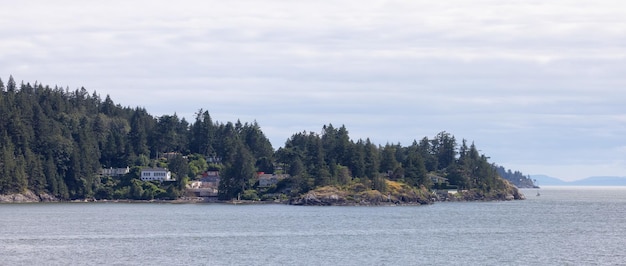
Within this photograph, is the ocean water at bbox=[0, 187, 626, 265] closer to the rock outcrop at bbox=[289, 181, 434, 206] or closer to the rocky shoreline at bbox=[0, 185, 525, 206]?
the rock outcrop at bbox=[289, 181, 434, 206]

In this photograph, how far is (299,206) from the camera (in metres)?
173

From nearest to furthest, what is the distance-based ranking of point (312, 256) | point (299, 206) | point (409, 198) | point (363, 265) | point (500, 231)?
point (363, 265), point (312, 256), point (500, 231), point (299, 206), point (409, 198)

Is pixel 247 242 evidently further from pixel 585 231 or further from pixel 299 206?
pixel 299 206

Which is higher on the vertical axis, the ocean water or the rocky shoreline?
the rocky shoreline

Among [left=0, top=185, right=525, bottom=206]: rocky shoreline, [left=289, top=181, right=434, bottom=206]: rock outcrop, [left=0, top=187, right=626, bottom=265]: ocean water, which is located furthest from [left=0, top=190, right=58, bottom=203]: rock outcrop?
[left=289, top=181, right=434, bottom=206]: rock outcrop

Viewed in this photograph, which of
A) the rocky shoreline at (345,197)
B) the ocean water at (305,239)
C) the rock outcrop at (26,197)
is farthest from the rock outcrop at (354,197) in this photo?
the rock outcrop at (26,197)

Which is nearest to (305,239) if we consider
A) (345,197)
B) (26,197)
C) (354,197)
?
(345,197)

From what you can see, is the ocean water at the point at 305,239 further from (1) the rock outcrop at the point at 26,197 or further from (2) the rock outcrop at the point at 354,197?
(1) the rock outcrop at the point at 26,197

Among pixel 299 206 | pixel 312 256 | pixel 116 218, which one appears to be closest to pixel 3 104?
pixel 299 206

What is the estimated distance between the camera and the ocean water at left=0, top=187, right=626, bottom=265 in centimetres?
7294

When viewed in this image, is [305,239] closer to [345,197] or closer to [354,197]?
[345,197]

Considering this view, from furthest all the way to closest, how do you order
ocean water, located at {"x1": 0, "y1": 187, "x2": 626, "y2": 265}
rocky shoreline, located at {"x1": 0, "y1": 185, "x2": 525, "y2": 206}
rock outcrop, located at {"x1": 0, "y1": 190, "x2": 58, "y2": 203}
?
rocky shoreline, located at {"x1": 0, "y1": 185, "x2": 525, "y2": 206}
rock outcrop, located at {"x1": 0, "y1": 190, "x2": 58, "y2": 203}
ocean water, located at {"x1": 0, "y1": 187, "x2": 626, "y2": 265}

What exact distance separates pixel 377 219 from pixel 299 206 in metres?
47.2

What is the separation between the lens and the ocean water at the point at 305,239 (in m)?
72.9
